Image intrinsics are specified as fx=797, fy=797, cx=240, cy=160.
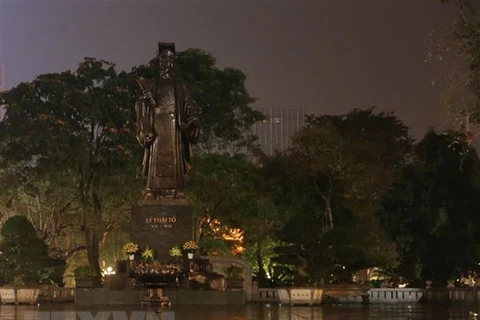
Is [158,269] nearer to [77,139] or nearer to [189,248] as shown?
[189,248]

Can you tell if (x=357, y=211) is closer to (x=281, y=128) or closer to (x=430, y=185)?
(x=430, y=185)

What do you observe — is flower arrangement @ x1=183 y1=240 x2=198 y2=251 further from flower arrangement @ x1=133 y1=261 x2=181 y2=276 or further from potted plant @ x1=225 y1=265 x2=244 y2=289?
potted plant @ x1=225 y1=265 x2=244 y2=289

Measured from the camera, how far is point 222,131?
35375 mm

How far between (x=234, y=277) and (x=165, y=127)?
5562 millimetres

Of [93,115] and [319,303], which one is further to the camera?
[93,115]

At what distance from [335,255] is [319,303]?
3.27m

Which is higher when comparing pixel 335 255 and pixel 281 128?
pixel 281 128

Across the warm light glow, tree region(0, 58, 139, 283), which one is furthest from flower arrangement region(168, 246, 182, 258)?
the warm light glow

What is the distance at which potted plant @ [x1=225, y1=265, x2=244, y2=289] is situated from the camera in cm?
2464

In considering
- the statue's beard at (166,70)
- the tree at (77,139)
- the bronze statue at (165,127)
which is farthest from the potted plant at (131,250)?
the tree at (77,139)

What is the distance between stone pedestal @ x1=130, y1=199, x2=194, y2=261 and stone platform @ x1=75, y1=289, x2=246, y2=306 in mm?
2448

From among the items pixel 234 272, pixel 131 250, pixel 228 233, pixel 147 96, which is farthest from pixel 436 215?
pixel 131 250

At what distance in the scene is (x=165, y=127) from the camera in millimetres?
25703

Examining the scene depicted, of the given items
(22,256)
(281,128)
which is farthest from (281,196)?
(281,128)
